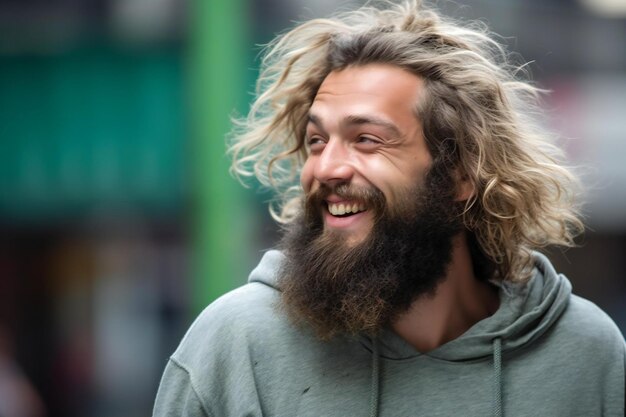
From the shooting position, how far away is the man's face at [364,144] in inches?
141

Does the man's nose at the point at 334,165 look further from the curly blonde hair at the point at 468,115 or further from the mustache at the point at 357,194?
the curly blonde hair at the point at 468,115

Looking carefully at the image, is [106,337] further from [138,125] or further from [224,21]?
[224,21]

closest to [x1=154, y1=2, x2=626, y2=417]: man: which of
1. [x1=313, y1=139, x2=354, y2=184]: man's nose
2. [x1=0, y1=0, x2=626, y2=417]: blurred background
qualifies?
[x1=313, y1=139, x2=354, y2=184]: man's nose

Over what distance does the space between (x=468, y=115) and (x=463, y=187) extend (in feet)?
0.81

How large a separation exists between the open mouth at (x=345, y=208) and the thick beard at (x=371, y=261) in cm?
3

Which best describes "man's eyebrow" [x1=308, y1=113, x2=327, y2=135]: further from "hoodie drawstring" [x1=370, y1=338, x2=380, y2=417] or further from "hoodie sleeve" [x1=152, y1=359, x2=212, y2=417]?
"hoodie sleeve" [x1=152, y1=359, x2=212, y2=417]

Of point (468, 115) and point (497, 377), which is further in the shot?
point (468, 115)

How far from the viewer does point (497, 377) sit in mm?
3508

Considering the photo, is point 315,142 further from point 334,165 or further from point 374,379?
point 374,379

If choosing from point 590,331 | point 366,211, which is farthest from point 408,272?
point 590,331

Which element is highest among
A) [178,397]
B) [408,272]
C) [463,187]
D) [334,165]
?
[334,165]

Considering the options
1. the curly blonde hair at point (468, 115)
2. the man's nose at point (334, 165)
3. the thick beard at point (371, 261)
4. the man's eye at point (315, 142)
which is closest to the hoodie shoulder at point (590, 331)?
the curly blonde hair at point (468, 115)

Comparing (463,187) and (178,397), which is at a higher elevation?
(463,187)

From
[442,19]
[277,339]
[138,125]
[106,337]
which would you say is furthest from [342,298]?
[106,337]
